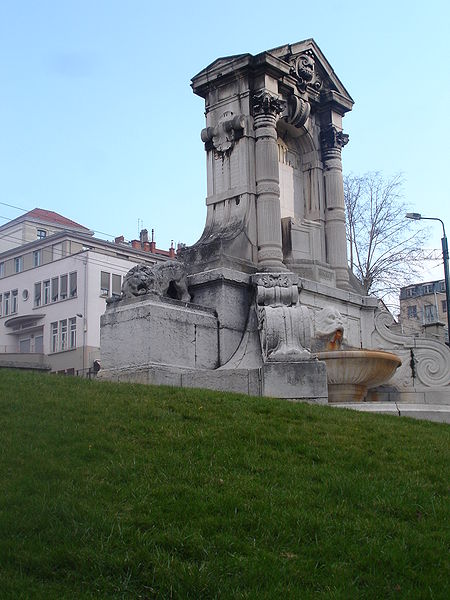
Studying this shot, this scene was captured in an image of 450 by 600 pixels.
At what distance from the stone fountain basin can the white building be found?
3492cm

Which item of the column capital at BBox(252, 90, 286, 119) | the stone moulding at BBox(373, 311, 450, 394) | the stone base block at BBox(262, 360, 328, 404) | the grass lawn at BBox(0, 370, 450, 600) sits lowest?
the grass lawn at BBox(0, 370, 450, 600)

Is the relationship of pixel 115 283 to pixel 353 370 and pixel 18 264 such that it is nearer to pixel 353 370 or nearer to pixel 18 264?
pixel 18 264

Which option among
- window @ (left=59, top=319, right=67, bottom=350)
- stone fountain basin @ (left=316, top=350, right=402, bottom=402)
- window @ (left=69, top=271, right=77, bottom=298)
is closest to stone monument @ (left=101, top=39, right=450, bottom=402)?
stone fountain basin @ (left=316, top=350, right=402, bottom=402)

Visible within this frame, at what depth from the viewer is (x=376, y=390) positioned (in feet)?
53.1

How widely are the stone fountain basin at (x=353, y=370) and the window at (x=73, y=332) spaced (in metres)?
40.9

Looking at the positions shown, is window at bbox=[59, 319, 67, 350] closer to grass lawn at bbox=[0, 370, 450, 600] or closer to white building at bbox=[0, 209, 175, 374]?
white building at bbox=[0, 209, 175, 374]

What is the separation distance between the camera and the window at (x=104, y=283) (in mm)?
54344

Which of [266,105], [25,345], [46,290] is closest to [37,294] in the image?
[46,290]

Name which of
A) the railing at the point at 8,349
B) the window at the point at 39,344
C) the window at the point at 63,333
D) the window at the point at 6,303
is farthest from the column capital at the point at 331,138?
the window at the point at 6,303

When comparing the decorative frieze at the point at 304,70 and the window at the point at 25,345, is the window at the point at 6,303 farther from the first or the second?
the decorative frieze at the point at 304,70

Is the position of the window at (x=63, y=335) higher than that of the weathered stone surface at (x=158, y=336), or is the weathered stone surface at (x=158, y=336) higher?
the window at (x=63, y=335)

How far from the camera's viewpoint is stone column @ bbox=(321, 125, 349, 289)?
62.0ft

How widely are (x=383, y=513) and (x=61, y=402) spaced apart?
4.33 meters

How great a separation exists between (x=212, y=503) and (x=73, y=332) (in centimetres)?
4868
